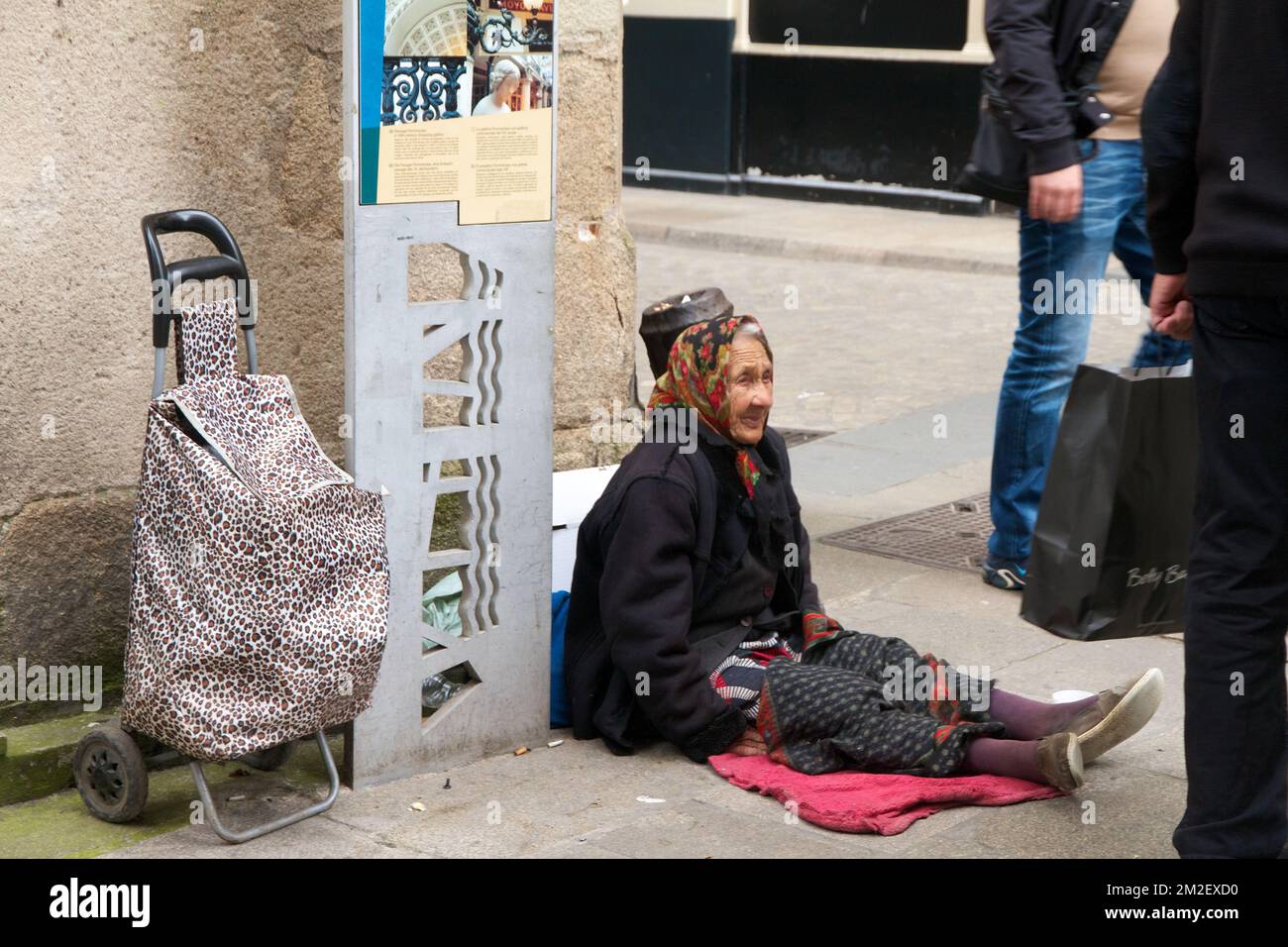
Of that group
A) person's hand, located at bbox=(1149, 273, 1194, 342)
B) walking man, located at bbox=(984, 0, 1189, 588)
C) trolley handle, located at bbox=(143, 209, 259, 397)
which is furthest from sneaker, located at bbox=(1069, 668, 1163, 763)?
trolley handle, located at bbox=(143, 209, 259, 397)

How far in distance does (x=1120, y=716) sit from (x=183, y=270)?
6.86 feet

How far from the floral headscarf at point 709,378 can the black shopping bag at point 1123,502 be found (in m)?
0.74

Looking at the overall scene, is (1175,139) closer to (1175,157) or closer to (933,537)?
(1175,157)

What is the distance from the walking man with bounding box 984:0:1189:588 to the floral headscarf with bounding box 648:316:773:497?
108 centimetres

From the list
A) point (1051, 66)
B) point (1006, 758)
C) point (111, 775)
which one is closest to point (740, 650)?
point (1006, 758)

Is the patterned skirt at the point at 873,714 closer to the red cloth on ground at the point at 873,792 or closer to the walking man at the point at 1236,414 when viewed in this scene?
the red cloth on ground at the point at 873,792

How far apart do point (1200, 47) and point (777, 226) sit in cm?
1070

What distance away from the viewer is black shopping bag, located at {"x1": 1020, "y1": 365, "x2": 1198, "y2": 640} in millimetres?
4113

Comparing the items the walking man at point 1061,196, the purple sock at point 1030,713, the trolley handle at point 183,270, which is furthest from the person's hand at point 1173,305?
the trolley handle at point 183,270

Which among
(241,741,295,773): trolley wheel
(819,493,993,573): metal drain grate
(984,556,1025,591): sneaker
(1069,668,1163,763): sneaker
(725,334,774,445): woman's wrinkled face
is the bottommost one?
(241,741,295,773): trolley wheel

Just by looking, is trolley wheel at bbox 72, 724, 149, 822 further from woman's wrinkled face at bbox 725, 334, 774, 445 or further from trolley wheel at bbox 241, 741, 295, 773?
woman's wrinkled face at bbox 725, 334, 774, 445

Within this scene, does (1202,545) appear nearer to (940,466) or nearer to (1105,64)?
(1105,64)

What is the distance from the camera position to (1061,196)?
4828 mm
